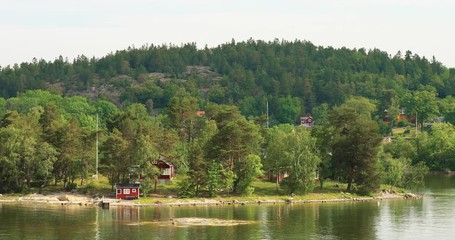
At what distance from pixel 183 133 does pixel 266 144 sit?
1898cm

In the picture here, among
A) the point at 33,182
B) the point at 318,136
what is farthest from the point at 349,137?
the point at 33,182

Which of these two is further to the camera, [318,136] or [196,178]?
[318,136]

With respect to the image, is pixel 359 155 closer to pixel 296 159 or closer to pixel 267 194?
pixel 296 159

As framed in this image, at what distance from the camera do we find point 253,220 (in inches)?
3369

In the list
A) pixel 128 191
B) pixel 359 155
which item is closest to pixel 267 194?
pixel 359 155

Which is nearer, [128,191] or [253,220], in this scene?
[253,220]

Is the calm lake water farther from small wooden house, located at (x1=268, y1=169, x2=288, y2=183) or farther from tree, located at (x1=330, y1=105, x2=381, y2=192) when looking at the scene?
small wooden house, located at (x1=268, y1=169, x2=288, y2=183)

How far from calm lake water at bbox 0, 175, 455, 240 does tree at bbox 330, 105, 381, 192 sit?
4077 mm

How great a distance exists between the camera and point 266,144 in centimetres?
12525

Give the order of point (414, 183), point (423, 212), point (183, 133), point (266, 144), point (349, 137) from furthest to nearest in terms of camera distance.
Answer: point (183, 133)
point (266, 144)
point (414, 183)
point (349, 137)
point (423, 212)

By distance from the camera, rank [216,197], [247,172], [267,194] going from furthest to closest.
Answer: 1. [267,194]
2. [247,172]
3. [216,197]

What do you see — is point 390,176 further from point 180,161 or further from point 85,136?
point 85,136

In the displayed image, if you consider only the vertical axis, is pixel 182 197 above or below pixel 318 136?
below

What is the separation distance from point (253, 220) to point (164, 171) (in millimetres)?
28307
